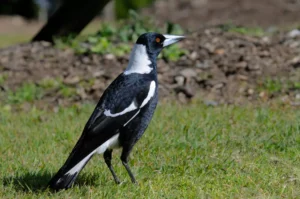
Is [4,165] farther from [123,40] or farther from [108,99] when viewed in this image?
[123,40]

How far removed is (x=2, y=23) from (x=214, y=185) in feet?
67.0

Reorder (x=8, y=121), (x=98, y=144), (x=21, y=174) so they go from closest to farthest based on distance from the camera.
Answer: (x=98, y=144) → (x=21, y=174) → (x=8, y=121)

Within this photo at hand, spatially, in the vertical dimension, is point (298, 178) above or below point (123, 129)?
below

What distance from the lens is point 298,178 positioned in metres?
5.15

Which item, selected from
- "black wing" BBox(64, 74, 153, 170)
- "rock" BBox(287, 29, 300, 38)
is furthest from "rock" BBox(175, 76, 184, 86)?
"black wing" BBox(64, 74, 153, 170)

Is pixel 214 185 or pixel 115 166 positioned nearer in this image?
pixel 214 185

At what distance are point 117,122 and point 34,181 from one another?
2.75 feet

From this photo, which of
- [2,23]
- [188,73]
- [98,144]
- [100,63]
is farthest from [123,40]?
[2,23]

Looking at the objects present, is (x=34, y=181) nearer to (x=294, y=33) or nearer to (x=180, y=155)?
(x=180, y=155)

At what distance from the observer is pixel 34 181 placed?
17.3 ft

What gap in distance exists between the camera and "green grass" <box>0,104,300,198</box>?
5.02 meters

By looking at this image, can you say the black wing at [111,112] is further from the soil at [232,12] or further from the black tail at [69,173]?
the soil at [232,12]

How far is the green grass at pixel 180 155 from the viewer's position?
5.02 metres

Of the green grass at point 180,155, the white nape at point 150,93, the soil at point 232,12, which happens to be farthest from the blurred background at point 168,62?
the soil at point 232,12
